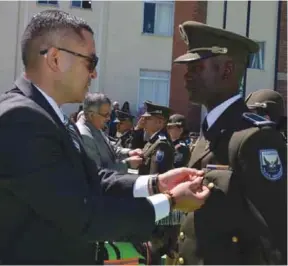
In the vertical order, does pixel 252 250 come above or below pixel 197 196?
below

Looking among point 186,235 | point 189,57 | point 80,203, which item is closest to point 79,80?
point 80,203

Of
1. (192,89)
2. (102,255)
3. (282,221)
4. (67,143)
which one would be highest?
(192,89)

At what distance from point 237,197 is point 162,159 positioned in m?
3.21

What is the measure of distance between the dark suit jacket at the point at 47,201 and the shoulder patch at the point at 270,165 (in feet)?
1.86

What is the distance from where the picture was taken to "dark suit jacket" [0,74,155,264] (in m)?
1.93

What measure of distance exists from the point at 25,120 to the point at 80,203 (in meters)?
0.35

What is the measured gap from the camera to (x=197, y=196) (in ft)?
7.41

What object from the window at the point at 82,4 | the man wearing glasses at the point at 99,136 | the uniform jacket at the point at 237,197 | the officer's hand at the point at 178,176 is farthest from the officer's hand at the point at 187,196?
the window at the point at 82,4

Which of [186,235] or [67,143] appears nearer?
[67,143]

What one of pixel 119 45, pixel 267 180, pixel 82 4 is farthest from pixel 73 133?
pixel 82 4

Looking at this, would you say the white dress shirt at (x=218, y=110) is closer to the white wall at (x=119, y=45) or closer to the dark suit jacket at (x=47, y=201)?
the dark suit jacket at (x=47, y=201)

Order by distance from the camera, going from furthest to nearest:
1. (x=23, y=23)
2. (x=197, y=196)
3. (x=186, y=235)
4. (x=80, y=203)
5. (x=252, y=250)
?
(x=23, y=23) < (x=186, y=235) < (x=252, y=250) < (x=197, y=196) < (x=80, y=203)

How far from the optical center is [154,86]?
18.3 meters

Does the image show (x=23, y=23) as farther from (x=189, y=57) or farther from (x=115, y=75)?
(x=189, y=57)
